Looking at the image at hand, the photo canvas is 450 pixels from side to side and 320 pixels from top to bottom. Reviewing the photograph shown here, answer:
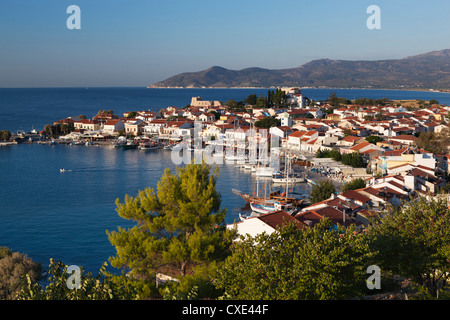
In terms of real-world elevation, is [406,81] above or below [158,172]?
above

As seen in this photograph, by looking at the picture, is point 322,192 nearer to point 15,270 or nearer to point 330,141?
point 15,270

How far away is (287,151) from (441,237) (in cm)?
2643

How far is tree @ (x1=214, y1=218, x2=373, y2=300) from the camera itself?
500 cm

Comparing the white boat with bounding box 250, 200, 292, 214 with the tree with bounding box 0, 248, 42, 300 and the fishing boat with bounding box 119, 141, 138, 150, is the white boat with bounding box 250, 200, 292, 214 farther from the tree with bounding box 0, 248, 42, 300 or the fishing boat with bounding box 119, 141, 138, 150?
the fishing boat with bounding box 119, 141, 138, 150

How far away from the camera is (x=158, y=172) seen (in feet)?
91.1

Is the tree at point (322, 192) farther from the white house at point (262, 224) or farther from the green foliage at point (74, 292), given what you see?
the green foliage at point (74, 292)

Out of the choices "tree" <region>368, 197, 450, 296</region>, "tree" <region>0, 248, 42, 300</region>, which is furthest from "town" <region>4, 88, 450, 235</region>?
"tree" <region>0, 248, 42, 300</region>

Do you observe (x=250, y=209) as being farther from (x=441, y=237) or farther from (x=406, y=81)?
(x=406, y=81)

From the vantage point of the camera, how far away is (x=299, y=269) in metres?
5.13

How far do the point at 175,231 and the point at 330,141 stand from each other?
27.0 metres

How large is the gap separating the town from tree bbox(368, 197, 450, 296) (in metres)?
1.81

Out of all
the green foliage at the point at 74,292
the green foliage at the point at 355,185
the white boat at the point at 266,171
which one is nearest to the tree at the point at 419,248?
the green foliage at the point at 74,292

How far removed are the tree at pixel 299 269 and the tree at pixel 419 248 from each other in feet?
3.51
